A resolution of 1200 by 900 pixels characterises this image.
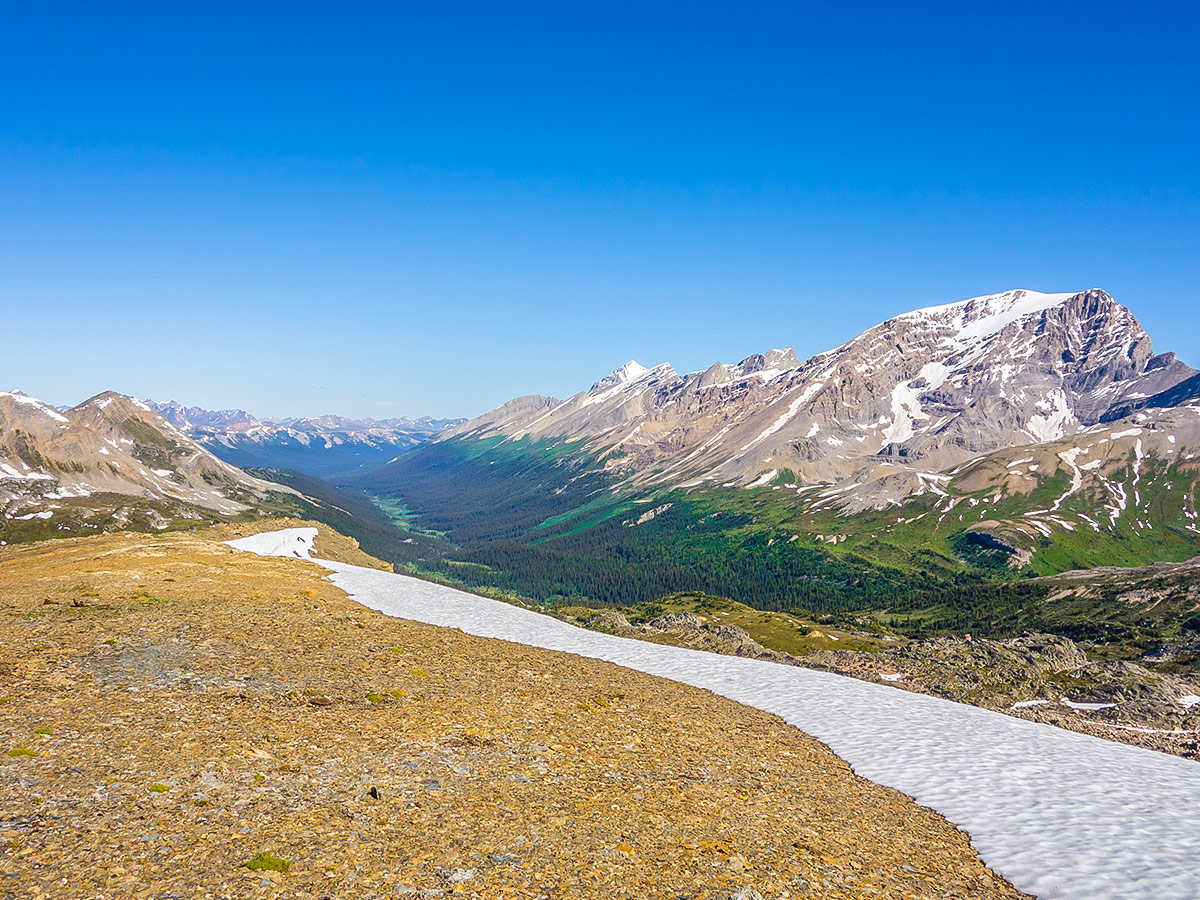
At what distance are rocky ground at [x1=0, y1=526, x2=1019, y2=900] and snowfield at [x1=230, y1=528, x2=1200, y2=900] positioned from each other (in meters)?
1.64

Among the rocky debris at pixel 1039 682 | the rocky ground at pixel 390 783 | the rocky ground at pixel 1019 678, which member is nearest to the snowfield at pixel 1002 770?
the rocky ground at pixel 390 783

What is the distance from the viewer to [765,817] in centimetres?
1519

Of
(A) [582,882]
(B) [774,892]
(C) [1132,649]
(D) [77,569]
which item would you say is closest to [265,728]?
(A) [582,882]

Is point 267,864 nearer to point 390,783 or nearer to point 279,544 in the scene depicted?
point 390,783

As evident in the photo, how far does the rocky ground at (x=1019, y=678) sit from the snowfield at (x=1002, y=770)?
25.1 ft

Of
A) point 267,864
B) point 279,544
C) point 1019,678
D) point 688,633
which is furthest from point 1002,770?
point 279,544

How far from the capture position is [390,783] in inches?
555

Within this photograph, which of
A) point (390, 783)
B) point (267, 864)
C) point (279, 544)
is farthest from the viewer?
point (279, 544)

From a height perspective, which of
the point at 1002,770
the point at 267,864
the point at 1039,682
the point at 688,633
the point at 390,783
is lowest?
the point at 1039,682

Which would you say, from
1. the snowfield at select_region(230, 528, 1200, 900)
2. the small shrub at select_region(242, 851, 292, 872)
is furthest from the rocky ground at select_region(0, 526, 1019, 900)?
the snowfield at select_region(230, 528, 1200, 900)

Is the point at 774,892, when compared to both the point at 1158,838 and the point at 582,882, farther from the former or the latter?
the point at 1158,838

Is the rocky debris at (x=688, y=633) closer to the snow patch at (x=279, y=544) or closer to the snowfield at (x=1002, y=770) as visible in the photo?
the snowfield at (x=1002, y=770)

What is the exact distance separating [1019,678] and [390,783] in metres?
73.3

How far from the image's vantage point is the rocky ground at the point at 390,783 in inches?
419
